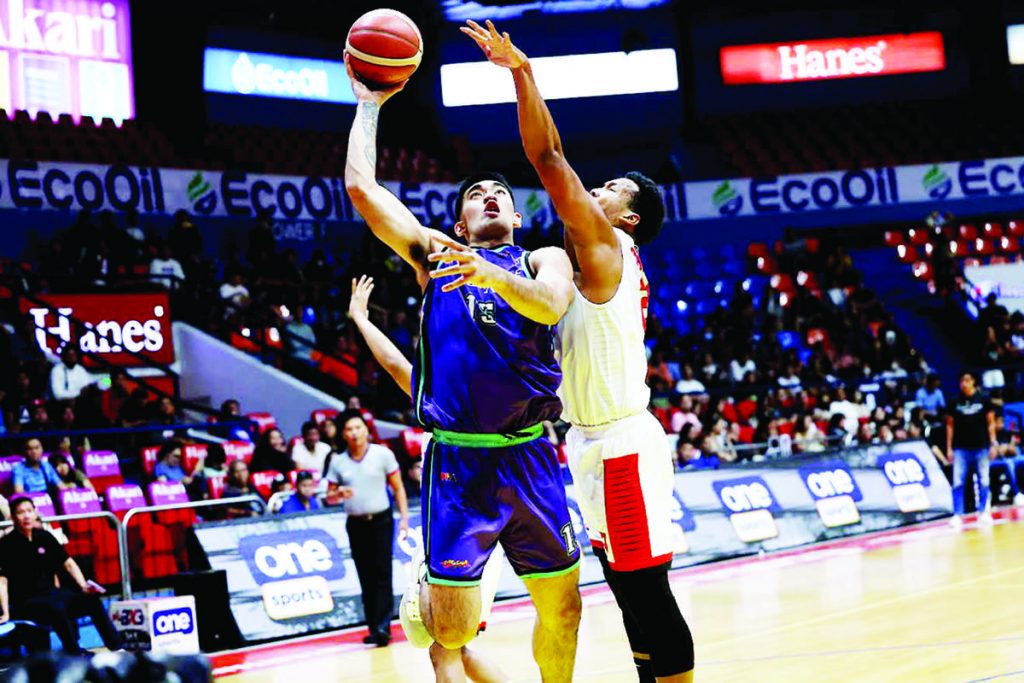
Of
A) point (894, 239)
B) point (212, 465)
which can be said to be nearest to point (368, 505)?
point (212, 465)

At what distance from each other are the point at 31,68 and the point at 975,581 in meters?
17.0

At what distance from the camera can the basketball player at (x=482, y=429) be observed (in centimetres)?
487

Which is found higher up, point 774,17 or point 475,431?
point 774,17

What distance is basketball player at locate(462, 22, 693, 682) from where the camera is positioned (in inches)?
200

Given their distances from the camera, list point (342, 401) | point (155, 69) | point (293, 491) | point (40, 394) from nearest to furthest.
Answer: point (293, 491) → point (40, 394) → point (342, 401) → point (155, 69)

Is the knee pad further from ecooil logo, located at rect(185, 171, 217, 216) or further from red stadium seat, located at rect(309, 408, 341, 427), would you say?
ecooil logo, located at rect(185, 171, 217, 216)

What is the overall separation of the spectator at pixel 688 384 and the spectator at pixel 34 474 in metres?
10.0

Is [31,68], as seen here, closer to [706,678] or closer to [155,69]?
[155,69]

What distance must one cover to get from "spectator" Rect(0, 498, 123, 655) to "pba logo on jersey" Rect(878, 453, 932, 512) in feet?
35.1

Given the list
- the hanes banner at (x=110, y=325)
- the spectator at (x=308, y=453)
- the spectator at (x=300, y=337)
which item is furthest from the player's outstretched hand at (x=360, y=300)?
the spectator at (x=300, y=337)

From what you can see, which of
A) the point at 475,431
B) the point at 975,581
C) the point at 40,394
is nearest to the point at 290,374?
the point at 40,394

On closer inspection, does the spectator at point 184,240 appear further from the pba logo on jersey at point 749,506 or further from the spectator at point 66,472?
the pba logo on jersey at point 749,506

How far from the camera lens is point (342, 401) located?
18219 millimetres

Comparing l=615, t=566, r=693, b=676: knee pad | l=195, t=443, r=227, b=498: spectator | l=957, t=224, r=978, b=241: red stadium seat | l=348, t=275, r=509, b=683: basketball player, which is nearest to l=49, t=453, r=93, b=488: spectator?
l=195, t=443, r=227, b=498: spectator
